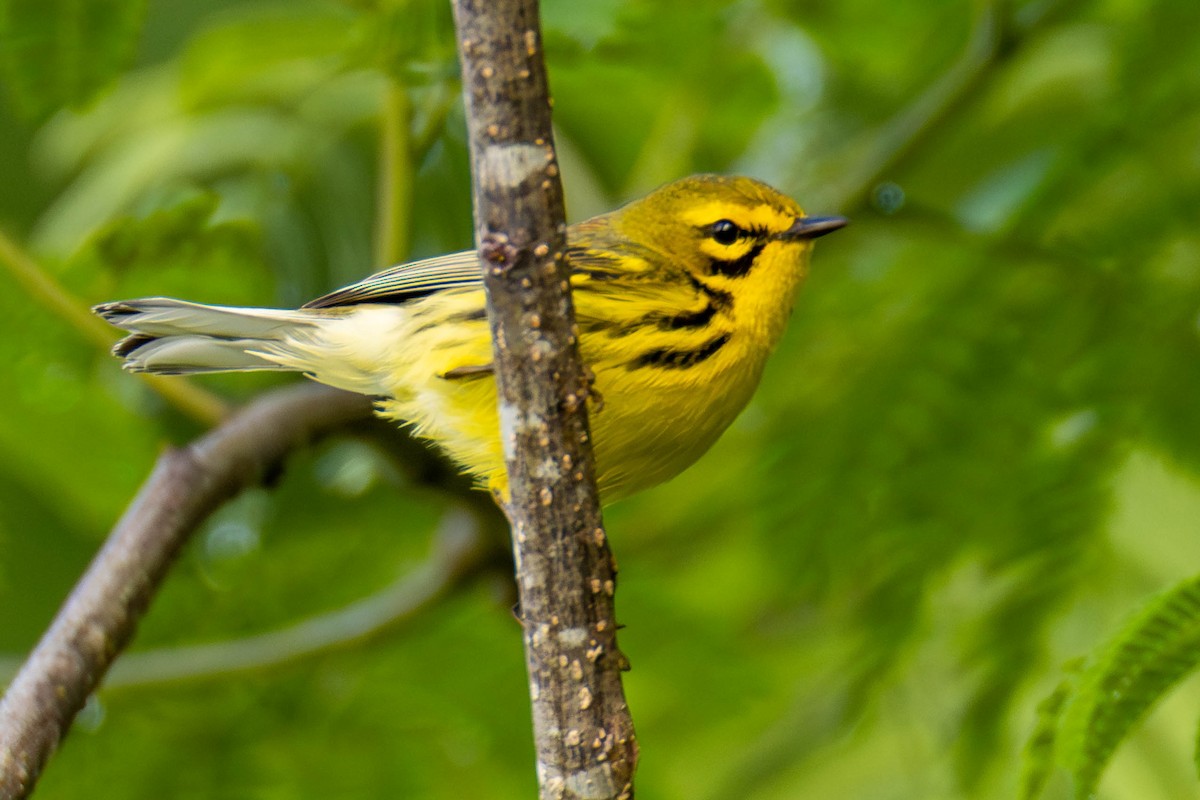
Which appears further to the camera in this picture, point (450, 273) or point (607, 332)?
point (450, 273)

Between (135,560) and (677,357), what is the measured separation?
1023 mm

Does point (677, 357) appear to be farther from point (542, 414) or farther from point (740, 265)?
point (542, 414)

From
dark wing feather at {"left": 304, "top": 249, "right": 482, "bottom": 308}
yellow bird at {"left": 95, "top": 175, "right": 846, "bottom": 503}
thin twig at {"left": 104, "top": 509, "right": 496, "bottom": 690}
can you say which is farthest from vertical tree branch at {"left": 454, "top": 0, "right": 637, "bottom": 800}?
thin twig at {"left": 104, "top": 509, "right": 496, "bottom": 690}

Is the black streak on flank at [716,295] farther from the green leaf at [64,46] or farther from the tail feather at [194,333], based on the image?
the green leaf at [64,46]

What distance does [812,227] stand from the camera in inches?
103

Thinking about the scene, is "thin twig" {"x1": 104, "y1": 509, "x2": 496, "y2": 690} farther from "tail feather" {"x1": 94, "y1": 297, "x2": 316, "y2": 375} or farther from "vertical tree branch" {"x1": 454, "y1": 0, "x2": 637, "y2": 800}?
"vertical tree branch" {"x1": 454, "y1": 0, "x2": 637, "y2": 800}

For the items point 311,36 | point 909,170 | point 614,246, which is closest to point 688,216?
point 614,246

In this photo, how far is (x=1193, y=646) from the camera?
58.2 inches

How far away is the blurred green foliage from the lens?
235cm

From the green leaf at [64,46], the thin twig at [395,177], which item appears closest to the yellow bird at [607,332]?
the thin twig at [395,177]

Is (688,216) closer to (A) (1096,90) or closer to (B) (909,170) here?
(B) (909,170)

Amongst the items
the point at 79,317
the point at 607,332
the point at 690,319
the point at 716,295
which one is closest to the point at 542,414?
the point at 607,332

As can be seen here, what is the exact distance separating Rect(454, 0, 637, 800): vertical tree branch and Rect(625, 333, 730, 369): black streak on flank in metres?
0.80

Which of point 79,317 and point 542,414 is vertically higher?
point 79,317
